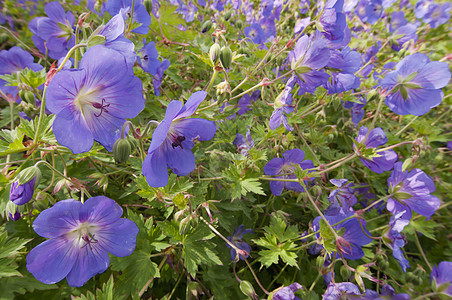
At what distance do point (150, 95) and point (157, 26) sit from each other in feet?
2.45

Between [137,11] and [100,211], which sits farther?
[137,11]

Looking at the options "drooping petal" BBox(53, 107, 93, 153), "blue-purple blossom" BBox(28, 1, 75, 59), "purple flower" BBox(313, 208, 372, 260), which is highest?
"drooping petal" BBox(53, 107, 93, 153)

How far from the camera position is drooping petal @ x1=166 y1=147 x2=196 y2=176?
969 millimetres

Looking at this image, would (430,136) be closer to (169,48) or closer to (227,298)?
(227,298)

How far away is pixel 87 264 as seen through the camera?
910 millimetres

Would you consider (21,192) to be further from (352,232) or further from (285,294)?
(352,232)

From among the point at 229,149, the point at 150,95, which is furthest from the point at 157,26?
the point at 229,149

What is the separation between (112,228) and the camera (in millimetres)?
928

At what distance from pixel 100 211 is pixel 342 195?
1.22 metres

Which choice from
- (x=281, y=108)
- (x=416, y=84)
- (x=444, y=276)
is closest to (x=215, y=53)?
(x=281, y=108)

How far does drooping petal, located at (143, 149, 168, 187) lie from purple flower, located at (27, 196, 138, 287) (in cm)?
17

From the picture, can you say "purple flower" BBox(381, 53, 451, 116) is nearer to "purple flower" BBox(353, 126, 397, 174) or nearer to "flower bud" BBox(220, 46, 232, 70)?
"purple flower" BBox(353, 126, 397, 174)

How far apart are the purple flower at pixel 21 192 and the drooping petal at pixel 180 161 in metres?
0.46

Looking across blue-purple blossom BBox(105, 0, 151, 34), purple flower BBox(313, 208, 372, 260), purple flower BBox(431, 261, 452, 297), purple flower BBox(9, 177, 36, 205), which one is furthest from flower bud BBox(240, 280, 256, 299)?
blue-purple blossom BBox(105, 0, 151, 34)
